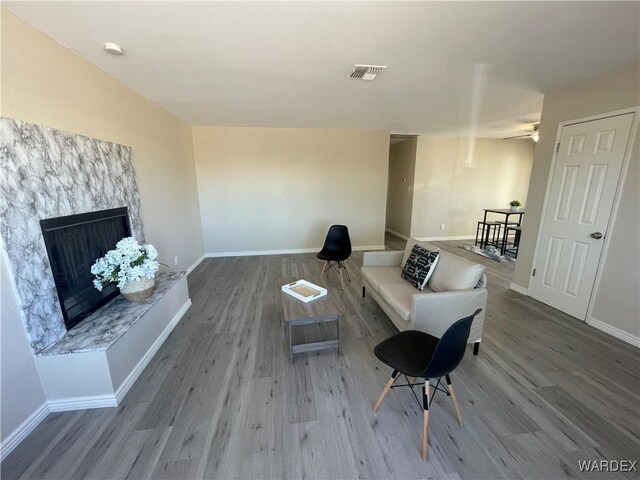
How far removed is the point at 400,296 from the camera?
240 cm

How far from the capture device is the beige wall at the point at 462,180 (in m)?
6.21

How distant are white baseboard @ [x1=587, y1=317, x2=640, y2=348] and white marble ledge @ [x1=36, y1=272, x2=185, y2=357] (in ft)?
14.3

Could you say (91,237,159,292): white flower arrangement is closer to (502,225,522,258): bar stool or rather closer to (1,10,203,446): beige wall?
(1,10,203,446): beige wall

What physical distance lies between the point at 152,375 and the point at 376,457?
175 centimetres

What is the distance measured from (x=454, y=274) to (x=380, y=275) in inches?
33.3

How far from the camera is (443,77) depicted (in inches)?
99.8

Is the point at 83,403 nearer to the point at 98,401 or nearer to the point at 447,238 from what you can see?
the point at 98,401

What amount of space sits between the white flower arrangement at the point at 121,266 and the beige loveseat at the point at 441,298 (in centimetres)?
223

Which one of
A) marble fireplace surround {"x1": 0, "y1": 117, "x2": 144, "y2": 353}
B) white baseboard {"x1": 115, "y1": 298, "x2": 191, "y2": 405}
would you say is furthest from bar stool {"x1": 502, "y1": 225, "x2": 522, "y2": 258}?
marble fireplace surround {"x1": 0, "y1": 117, "x2": 144, "y2": 353}

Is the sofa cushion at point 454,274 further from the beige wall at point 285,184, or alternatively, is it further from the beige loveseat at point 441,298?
the beige wall at point 285,184

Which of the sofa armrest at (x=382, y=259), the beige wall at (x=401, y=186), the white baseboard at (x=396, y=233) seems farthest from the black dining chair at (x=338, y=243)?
the white baseboard at (x=396, y=233)

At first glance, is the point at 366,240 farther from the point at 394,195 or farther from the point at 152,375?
the point at 152,375

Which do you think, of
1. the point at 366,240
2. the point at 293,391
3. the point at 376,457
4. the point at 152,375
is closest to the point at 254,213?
the point at 366,240

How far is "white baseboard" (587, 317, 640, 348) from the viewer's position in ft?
7.80
